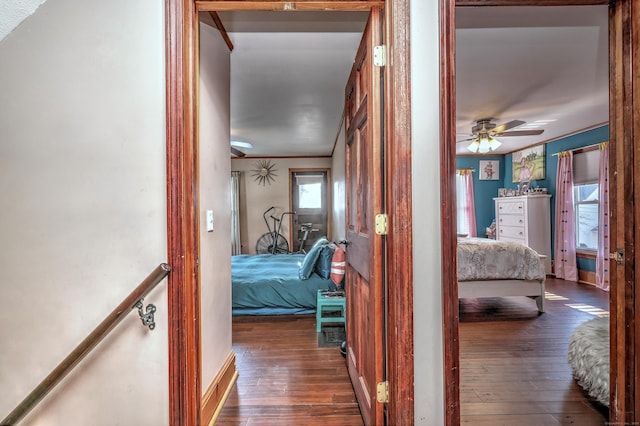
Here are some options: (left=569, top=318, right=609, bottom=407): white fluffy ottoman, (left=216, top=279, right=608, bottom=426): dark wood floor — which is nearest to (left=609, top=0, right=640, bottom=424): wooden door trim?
(left=569, top=318, right=609, bottom=407): white fluffy ottoman

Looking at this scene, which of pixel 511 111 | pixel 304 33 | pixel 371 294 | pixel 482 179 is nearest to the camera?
pixel 371 294

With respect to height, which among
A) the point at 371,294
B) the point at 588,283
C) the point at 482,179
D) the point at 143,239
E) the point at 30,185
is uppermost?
the point at 482,179

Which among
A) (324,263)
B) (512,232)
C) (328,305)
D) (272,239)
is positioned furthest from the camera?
(272,239)

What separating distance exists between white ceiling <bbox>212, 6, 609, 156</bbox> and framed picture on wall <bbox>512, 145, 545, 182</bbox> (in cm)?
124

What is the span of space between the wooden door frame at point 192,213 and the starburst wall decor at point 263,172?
618 cm

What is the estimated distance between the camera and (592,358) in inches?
79.2

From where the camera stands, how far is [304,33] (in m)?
2.35

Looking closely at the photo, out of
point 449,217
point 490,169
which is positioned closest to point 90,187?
point 449,217

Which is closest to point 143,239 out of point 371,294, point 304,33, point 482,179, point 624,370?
point 371,294

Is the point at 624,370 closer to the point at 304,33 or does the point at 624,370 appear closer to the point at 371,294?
the point at 371,294

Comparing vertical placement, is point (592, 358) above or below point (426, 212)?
below

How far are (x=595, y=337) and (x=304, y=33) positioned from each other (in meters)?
2.94

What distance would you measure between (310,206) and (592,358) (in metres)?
6.42

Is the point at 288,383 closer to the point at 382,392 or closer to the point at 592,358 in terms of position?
the point at 382,392
